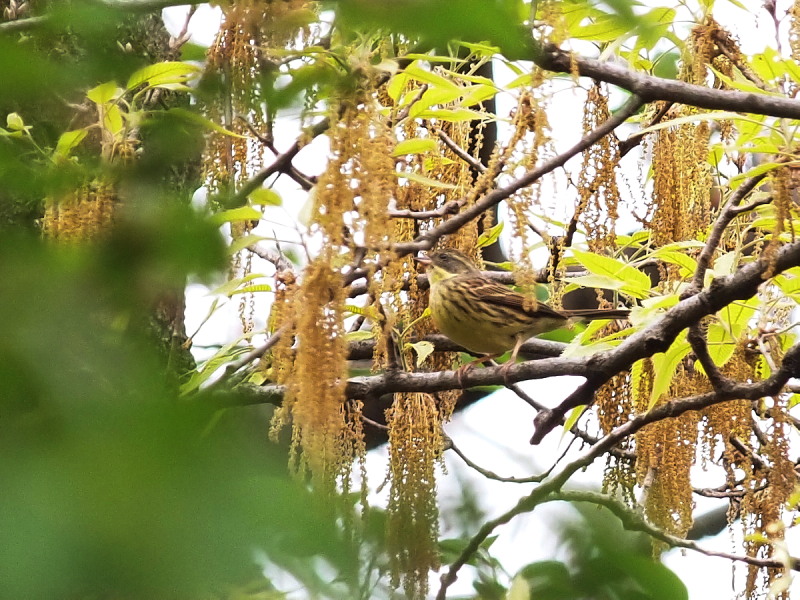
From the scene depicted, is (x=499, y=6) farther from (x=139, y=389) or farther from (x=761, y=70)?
(x=761, y=70)

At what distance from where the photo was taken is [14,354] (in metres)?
0.61

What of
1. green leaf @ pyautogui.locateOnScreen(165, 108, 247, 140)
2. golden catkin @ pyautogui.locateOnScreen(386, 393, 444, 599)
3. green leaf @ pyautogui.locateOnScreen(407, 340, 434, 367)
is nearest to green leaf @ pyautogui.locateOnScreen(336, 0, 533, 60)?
green leaf @ pyautogui.locateOnScreen(165, 108, 247, 140)

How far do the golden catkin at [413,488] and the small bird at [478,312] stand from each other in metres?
0.91

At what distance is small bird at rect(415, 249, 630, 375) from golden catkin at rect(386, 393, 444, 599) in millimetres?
913

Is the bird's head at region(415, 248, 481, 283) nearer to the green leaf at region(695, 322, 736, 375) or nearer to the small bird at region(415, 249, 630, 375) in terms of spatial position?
the small bird at region(415, 249, 630, 375)

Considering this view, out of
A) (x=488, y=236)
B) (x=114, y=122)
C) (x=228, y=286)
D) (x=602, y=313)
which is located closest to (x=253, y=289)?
(x=488, y=236)

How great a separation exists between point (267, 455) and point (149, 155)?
297mm

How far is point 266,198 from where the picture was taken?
2912 mm

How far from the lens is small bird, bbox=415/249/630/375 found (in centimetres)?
451

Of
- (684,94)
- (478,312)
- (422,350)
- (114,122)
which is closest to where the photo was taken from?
(114,122)

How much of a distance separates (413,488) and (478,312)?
2.53 metres

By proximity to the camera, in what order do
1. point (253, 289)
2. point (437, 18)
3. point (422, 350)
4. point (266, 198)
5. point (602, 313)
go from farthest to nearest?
point (602, 313), point (422, 350), point (253, 289), point (266, 198), point (437, 18)

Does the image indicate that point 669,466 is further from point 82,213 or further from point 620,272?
point 82,213

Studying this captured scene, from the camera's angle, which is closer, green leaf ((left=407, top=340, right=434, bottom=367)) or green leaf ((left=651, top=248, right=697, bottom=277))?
green leaf ((left=651, top=248, right=697, bottom=277))
